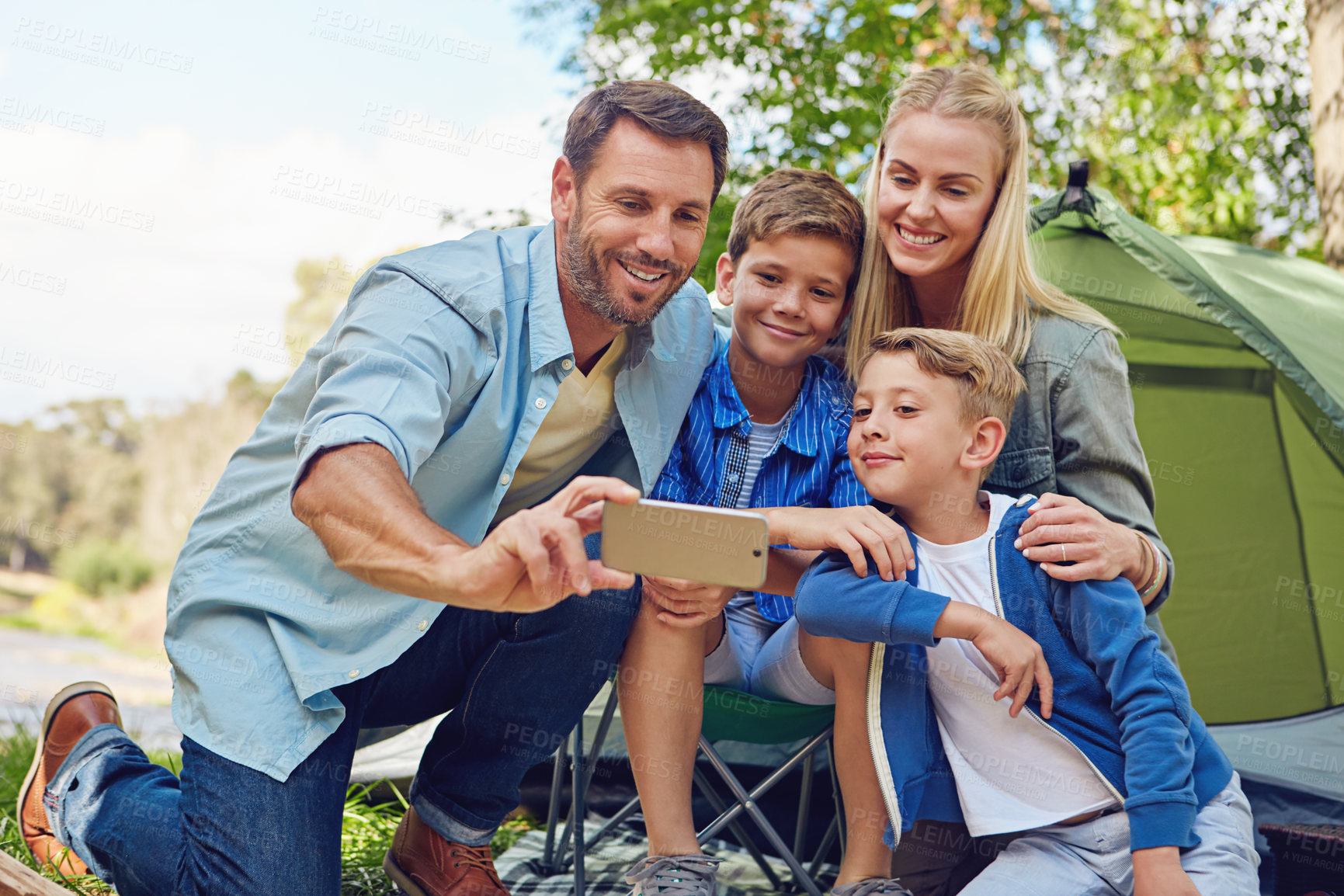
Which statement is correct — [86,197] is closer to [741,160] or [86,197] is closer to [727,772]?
[741,160]

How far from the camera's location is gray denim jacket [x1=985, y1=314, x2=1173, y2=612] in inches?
76.6

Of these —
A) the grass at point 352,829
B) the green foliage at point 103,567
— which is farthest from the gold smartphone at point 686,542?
the green foliage at point 103,567

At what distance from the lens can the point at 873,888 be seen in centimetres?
166

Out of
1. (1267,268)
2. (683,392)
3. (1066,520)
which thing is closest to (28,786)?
(683,392)

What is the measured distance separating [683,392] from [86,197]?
2164 mm

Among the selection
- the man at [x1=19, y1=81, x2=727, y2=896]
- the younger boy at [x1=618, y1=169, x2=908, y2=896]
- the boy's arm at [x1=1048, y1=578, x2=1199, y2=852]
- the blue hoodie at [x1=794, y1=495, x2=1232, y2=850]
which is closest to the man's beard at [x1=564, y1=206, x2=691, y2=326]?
the man at [x1=19, y1=81, x2=727, y2=896]

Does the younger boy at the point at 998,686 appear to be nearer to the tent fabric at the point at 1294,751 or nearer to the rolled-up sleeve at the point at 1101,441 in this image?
the rolled-up sleeve at the point at 1101,441

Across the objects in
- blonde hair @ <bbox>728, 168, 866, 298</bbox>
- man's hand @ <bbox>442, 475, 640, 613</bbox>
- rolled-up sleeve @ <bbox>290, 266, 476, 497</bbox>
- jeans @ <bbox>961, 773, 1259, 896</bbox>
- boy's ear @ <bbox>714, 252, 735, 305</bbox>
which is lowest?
jeans @ <bbox>961, 773, 1259, 896</bbox>

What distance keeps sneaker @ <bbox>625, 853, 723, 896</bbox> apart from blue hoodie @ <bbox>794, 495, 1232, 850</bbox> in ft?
1.04

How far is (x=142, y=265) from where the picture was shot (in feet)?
55.2

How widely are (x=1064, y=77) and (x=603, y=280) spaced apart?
5250 millimetres

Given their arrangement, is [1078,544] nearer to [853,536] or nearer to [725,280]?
[853,536]

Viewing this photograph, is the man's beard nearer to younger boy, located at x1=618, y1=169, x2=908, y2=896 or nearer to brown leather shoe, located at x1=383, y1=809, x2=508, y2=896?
younger boy, located at x1=618, y1=169, x2=908, y2=896

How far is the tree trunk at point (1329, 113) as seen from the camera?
12.3 ft
